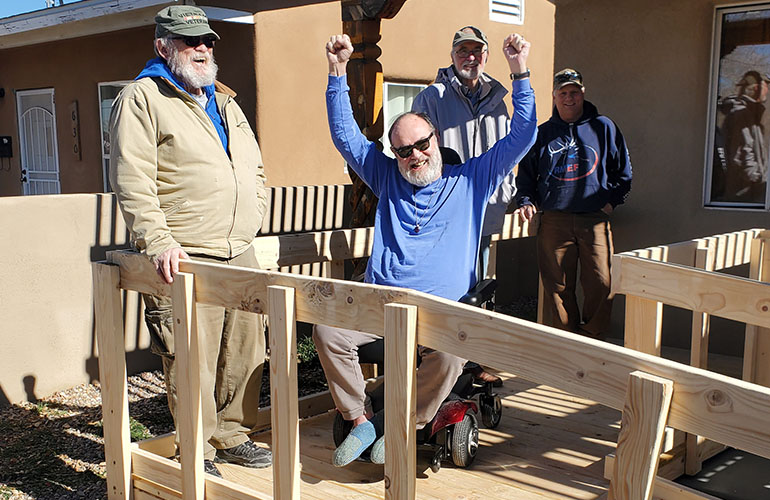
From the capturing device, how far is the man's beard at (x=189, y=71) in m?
3.04

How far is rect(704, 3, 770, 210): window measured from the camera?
502 centimetres

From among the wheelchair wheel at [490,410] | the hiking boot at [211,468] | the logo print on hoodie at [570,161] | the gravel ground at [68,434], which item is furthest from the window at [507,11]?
the hiking boot at [211,468]

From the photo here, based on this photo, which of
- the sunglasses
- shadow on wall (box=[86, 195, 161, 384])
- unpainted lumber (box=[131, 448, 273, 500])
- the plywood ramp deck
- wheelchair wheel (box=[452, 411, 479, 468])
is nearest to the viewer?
unpainted lumber (box=[131, 448, 273, 500])

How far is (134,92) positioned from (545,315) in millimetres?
3320

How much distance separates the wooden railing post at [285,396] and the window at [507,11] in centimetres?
848

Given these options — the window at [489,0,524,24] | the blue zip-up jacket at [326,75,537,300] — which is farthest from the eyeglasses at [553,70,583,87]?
the window at [489,0,524,24]

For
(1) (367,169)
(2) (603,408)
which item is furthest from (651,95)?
(1) (367,169)

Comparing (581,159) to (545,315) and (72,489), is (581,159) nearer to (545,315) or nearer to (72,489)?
(545,315)

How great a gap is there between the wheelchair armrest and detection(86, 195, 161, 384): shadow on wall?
2818 millimetres

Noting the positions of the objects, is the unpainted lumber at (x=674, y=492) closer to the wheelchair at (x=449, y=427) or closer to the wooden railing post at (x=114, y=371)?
the wheelchair at (x=449, y=427)

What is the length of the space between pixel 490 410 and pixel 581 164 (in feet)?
5.42

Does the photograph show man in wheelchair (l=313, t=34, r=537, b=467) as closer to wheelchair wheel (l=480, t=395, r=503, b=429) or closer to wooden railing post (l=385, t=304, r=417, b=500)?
wheelchair wheel (l=480, t=395, r=503, b=429)

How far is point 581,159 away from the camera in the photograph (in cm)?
451

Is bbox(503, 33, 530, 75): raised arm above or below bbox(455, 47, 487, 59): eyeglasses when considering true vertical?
below
